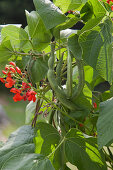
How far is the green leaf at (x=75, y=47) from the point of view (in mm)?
405

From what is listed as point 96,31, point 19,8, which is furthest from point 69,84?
point 19,8

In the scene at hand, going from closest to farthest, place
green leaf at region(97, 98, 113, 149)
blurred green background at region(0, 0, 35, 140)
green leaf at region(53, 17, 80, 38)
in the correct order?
green leaf at region(97, 98, 113, 149) < green leaf at region(53, 17, 80, 38) < blurred green background at region(0, 0, 35, 140)

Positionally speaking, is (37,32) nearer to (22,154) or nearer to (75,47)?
(75,47)

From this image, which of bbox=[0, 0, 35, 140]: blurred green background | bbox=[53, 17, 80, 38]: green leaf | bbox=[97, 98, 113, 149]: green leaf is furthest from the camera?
bbox=[0, 0, 35, 140]: blurred green background

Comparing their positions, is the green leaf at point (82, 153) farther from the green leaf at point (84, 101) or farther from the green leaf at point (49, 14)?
the green leaf at point (49, 14)

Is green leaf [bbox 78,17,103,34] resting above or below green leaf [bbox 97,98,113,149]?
above

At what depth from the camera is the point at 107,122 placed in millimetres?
351

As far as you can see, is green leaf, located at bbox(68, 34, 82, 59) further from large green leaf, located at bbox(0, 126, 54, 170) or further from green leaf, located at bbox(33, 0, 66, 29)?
large green leaf, located at bbox(0, 126, 54, 170)

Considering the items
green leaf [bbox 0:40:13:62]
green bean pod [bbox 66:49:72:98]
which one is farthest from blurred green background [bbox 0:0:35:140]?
green bean pod [bbox 66:49:72:98]

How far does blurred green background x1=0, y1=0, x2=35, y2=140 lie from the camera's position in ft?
6.78

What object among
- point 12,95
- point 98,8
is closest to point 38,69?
point 98,8

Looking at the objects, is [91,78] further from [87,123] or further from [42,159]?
[42,159]

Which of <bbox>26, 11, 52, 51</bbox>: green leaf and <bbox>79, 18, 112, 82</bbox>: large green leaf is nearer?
<bbox>79, 18, 112, 82</bbox>: large green leaf

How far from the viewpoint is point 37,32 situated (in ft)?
1.58
